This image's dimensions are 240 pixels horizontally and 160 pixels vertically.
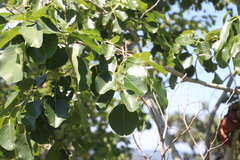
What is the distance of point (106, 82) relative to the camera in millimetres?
1173

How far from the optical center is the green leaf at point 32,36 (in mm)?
1039

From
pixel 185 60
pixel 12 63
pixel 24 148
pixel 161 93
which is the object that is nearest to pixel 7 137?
pixel 24 148

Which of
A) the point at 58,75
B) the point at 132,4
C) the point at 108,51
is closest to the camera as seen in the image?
the point at 108,51

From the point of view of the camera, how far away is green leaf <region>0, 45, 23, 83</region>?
1.10 m

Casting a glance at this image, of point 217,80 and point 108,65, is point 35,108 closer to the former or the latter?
point 108,65

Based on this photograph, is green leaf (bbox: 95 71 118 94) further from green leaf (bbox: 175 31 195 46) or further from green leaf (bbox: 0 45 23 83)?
green leaf (bbox: 175 31 195 46)

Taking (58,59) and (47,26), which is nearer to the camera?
(47,26)

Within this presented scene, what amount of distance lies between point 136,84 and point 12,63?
394 mm

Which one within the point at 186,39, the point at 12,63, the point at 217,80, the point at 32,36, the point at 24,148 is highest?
the point at 32,36

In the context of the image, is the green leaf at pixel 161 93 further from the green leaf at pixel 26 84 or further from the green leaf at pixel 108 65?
the green leaf at pixel 26 84

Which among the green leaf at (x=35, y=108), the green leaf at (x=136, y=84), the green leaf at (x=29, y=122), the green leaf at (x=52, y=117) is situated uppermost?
the green leaf at (x=136, y=84)

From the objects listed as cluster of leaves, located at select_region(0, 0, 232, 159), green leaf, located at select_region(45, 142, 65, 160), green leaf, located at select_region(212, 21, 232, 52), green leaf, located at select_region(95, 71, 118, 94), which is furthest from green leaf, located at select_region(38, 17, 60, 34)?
green leaf, located at select_region(212, 21, 232, 52)

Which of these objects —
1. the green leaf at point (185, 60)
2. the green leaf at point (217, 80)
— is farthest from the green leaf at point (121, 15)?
the green leaf at point (217, 80)

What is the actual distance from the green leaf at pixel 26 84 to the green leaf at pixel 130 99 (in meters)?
0.34
